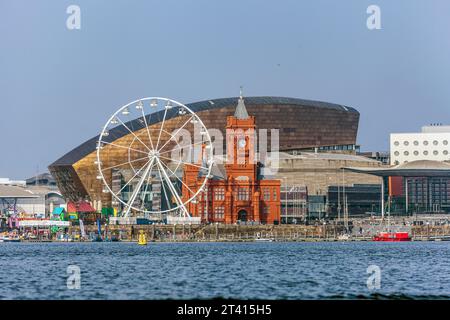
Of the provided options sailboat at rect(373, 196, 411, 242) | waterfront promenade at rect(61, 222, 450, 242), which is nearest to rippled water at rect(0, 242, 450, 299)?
sailboat at rect(373, 196, 411, 242)

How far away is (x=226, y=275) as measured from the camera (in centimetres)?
9044

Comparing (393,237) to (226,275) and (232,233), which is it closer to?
(232,233)

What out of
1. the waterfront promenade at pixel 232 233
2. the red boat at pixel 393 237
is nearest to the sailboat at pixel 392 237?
the red boat at pixel 393 237

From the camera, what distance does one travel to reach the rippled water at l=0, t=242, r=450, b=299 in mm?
73750

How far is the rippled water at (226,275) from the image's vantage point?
7375cm

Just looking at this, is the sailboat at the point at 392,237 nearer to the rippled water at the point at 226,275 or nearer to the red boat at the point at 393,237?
the red boat at the point at 393,237

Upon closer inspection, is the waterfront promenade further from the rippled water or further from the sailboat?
the rippled water

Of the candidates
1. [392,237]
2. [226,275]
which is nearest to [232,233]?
[392,237]
